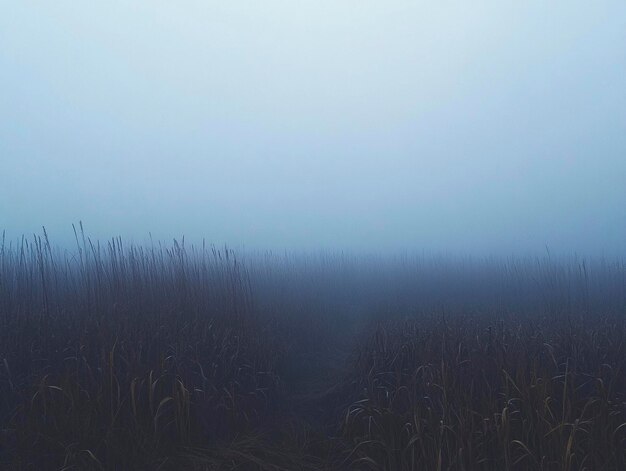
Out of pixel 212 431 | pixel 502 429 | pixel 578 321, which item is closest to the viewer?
pixel 502 429

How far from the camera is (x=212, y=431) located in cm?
334

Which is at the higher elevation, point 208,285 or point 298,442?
point 208,285

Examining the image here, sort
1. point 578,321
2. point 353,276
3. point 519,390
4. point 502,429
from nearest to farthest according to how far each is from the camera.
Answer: point 502,429, point 519,390, point 578,321, point 353,276

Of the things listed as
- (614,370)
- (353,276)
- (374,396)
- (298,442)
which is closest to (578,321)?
(614,370)

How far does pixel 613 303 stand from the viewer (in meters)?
7.61

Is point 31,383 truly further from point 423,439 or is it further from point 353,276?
point 353,276

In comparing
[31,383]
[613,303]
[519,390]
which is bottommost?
[613,303]

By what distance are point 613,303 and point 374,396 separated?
6146mm

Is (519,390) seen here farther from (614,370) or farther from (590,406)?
(614,370)

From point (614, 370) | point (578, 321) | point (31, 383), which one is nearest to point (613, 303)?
point (578, 321)

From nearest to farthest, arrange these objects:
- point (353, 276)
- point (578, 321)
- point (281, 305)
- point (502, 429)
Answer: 1. point (502, 429)
2. point (578, 321)
3. point (281, 305)
4. point (353, 276)

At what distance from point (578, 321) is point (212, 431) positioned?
464 cm

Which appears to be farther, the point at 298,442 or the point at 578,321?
the point at 578,321

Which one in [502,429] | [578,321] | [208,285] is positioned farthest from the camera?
[208,285]
